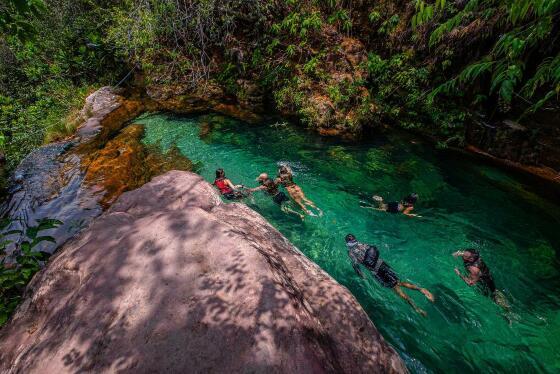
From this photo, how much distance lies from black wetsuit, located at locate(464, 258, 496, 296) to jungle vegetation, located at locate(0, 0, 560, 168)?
17.9 ft

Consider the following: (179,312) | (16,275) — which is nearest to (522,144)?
(179,312)

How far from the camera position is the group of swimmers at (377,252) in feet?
16.4

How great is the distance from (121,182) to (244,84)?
7.22m

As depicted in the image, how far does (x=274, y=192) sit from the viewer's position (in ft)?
24.2

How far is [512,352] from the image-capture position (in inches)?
168

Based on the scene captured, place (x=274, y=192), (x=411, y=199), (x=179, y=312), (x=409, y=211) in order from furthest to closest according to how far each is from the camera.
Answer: (x=274, y=192), (x=409, y=211), (x=411, y=199), (x=179, y=312)

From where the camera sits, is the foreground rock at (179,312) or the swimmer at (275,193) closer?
the foreground rock at (179,312)

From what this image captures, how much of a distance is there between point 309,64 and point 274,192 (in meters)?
6.19

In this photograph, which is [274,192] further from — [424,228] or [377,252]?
[424,228]

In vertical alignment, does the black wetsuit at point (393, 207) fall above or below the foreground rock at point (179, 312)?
below

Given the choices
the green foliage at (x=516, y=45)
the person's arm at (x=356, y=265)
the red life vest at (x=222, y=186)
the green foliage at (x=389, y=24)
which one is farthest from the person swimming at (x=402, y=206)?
the green foliage at (x=389, y=24)

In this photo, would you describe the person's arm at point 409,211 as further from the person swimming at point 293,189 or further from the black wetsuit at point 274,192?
the black wetsuit at point 274,192

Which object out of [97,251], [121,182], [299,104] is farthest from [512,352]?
[299,104]

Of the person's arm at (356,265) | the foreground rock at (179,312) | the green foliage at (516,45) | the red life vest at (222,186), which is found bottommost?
the person's arm at (356,265)
